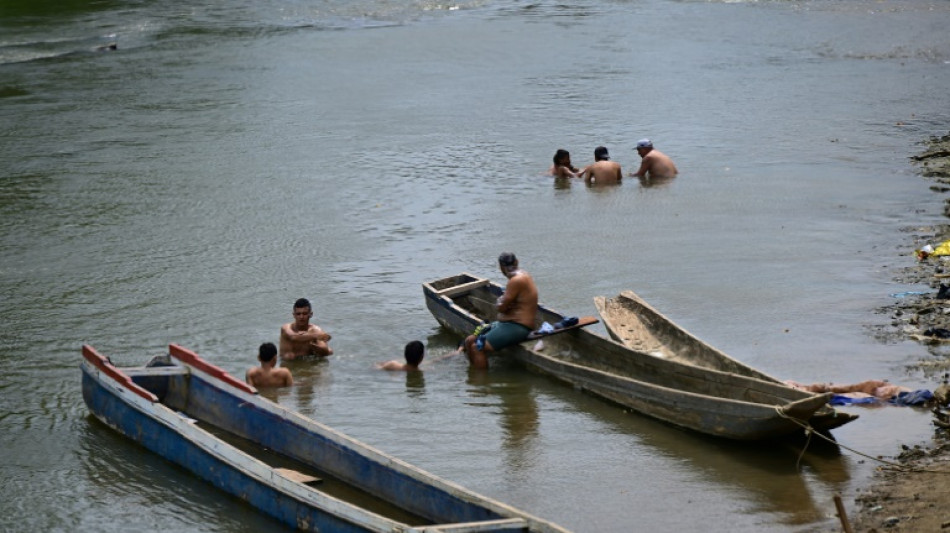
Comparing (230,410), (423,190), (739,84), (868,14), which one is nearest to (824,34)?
(868,14)

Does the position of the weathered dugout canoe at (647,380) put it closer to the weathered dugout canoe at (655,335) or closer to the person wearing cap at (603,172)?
the weathered dugout canoe at (655,335)

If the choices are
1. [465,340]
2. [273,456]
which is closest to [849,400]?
[465,340]

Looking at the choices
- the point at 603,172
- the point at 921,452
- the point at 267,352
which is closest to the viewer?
the point at 921,452

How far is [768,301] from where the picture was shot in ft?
45.8

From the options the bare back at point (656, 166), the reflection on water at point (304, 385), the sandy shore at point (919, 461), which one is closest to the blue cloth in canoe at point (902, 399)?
the sandy shore at point (919, 461)

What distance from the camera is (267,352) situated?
12.1 metres

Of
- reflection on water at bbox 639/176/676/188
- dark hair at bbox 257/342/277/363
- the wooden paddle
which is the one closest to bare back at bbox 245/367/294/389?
dark hair at bbox 257/342/277/363

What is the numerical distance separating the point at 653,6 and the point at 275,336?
2711 cm

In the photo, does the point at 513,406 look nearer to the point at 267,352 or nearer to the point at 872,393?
the point at 267,352

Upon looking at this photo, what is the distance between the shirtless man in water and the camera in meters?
12.8

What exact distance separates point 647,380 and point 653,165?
860 centimetres

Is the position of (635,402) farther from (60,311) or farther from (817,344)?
(60,311)

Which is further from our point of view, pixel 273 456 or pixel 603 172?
pixel 603 172

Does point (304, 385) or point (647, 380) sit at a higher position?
point (647, 380)
